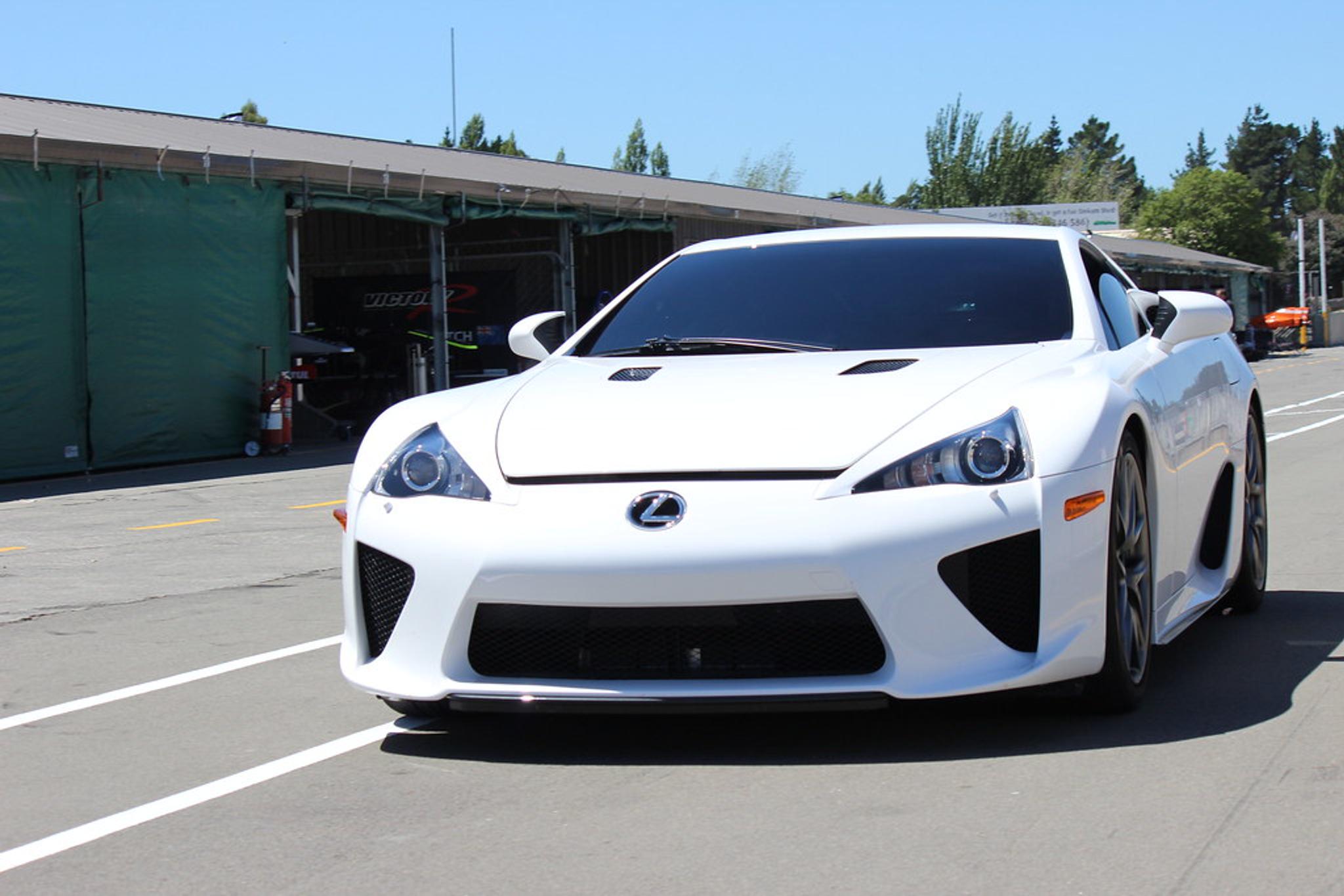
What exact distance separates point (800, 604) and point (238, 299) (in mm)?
18976

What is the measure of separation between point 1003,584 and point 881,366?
2.93 ft

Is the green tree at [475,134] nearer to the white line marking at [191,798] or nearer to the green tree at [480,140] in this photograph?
the green tree at [480,140]

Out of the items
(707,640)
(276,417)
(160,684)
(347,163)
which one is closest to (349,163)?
(347,163)

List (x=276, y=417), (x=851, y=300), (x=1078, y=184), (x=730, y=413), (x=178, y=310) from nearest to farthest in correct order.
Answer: (x=730, y=413) < (x=851, y=300) < (x=178, y=310) < (x=276, y=417) < (x=1078, y=184)

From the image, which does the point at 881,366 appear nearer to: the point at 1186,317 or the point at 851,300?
the point at 851,300

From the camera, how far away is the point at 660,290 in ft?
19.2

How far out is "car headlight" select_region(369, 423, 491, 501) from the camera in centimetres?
436

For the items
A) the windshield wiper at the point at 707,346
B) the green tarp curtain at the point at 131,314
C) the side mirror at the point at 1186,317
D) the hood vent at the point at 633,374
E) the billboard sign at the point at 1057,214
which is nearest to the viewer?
the hood vent at the point at 633,374

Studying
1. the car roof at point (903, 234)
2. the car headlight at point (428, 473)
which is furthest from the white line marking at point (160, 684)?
the car roof at point (903, 234)

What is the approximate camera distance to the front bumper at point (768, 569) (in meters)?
4.00

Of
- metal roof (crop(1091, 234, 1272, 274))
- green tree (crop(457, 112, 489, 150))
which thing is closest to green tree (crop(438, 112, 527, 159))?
green tree (crop(457, 112, 489, 150))

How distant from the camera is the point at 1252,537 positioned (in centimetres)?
654

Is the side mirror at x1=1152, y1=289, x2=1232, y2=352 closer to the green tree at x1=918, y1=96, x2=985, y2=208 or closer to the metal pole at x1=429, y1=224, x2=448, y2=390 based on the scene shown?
the metal pole at x1=429, y1=224, x2=448, y2=390

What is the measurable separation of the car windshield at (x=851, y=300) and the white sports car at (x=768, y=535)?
17cm
